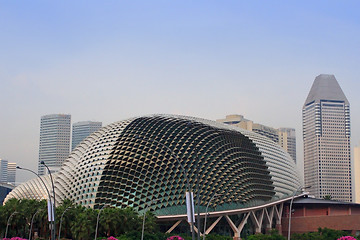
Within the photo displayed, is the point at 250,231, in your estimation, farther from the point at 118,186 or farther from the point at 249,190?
the point at 118,186

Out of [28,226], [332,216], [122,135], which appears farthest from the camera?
[332,216]

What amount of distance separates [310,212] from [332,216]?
5719 millimetres

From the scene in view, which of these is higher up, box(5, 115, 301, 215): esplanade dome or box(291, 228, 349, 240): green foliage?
box(5, 115, 301, 215): esplanade dome

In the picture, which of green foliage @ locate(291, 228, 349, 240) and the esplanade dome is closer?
green foliage @ locate(291, 228, 349, 240)

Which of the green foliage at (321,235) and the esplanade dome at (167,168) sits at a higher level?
the esplanade dome at (167,168)

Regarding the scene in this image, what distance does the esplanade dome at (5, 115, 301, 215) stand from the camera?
104750 millimetres

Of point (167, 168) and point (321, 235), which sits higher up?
point (167, 168)

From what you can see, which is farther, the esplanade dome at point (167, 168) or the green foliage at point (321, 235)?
the esplanade dome at point (167, 168)

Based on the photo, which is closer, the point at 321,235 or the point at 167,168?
the point at 321,235

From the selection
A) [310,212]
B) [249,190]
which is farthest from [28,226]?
[310,212]

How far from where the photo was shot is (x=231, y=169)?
11419 cm

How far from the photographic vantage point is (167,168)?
10750 centimetres

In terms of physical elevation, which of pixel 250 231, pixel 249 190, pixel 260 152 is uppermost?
pixel 260 152

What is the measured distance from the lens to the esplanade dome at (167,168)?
344 feet
